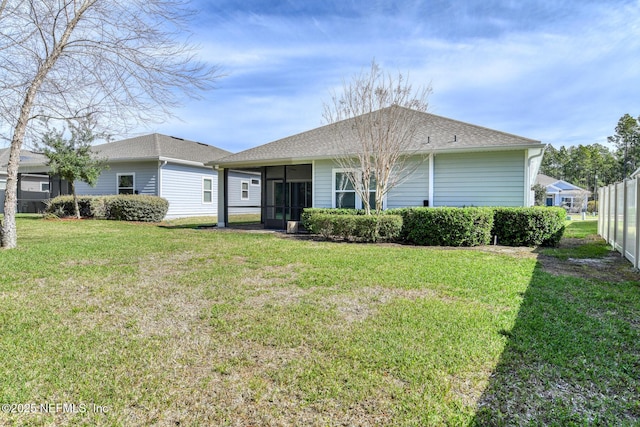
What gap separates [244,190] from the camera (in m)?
23.5

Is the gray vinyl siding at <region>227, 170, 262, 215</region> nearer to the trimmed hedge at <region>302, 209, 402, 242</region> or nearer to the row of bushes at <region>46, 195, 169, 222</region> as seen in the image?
the row of bushes at <region>46, 195, 169, 222</region>

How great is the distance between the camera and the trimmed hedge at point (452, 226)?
31.3 feet

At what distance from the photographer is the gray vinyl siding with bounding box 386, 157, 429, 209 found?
1202 centimetres

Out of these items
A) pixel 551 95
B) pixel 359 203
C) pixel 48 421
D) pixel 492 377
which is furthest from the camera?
pixel 551 95

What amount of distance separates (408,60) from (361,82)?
5.37 feet

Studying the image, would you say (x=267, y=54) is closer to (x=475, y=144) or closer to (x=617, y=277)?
(x=475, y=144)

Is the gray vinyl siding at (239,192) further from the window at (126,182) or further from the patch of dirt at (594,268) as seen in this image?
the patch of dirt at (594,268)

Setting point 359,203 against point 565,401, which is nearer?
point 565,401

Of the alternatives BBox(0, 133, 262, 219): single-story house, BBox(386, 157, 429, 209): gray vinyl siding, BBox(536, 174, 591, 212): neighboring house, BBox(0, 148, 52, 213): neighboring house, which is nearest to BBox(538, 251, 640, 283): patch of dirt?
BBox(386, 157, 429, 209): gray vinyl siding

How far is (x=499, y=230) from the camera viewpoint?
1008 cm

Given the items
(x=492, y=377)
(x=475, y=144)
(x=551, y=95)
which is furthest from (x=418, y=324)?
(x=551, y=95)

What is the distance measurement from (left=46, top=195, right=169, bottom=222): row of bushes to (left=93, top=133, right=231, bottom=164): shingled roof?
239 centimetres

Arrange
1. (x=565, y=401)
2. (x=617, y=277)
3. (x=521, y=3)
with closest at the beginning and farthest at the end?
(x=565, y=401) → (x=617, y=277) → (x=521, y=3)

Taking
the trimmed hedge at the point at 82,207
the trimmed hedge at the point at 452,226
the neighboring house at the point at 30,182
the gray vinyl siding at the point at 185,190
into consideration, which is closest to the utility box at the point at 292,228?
the trimmed hedge at the point at 452,226
